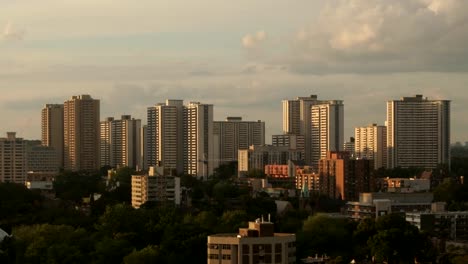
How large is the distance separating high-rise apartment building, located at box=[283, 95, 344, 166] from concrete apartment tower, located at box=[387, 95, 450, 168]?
99.3 inches

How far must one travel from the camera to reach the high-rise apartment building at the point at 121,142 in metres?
55.7

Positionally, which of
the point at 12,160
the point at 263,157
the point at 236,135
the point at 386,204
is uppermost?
the point at 236,135

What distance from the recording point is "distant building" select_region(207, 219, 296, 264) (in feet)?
51.4

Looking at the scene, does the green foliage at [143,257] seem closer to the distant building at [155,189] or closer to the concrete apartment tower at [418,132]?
the distant building at [155,189]

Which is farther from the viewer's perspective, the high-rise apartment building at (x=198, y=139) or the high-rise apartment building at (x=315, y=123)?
the high-rise apartment building at (x=315, y=123)

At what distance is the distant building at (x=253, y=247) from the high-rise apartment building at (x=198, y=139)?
3277 centimetres

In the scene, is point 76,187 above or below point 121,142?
below

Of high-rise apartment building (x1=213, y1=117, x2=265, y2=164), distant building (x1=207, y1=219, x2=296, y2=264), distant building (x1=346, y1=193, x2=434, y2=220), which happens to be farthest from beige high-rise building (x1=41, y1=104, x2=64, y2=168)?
distant building (x1=207, y1=219, x2=296, y2=264)

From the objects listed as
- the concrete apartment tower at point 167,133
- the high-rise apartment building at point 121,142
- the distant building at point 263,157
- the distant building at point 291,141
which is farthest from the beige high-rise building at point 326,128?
the high-rise apartment building at point 121,142

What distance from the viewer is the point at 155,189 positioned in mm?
32844

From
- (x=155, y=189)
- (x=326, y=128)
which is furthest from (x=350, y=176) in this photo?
(x=326, y=128)

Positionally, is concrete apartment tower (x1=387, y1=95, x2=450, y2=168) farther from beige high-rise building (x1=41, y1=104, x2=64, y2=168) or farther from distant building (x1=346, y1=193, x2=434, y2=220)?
distant building (x1=346, y1=193, x2=434, y2=220)

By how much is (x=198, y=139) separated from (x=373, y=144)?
831 centimetres

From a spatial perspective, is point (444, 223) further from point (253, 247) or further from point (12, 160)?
point (12, 160)
